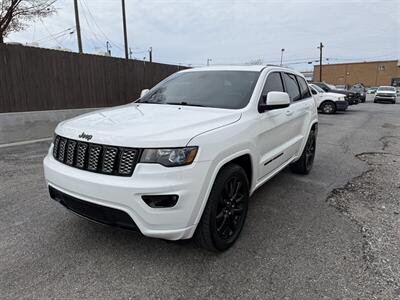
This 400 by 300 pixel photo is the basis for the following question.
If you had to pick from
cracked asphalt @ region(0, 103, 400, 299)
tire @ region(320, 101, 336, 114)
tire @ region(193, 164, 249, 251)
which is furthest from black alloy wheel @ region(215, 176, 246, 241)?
tire @ region(320, 101, 336, 114)

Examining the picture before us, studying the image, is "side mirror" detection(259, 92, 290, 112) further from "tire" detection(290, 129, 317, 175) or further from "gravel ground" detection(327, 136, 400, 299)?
"tire" detection(290, 129, 317, 175)

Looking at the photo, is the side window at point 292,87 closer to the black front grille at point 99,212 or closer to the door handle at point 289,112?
the door handle at point 289,112

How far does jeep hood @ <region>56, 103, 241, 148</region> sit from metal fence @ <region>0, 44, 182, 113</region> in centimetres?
664

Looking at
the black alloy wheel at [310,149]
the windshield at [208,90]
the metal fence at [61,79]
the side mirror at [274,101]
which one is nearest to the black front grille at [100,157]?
the windshield at [208,90]

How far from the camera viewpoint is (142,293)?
7.61ft

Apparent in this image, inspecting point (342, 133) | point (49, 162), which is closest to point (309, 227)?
point (49, 162)

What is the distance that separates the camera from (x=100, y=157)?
2428 millimetres

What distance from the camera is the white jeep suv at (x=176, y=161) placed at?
7.51 feet

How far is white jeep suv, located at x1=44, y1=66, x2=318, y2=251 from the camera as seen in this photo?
229 centimetres

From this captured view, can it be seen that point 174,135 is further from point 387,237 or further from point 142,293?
point 387,237

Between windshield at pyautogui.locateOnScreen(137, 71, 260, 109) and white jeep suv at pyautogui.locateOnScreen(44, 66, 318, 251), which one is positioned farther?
windshield at pyautogui.locateOnScreen(137, 71, 260, 109)

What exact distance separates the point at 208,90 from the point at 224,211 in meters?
1.53

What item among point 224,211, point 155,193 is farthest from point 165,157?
point 224,211

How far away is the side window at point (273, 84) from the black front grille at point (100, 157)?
74.1 inches
